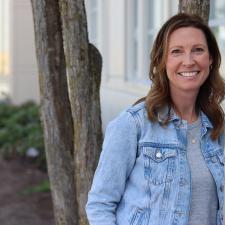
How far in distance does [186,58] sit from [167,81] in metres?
0.11

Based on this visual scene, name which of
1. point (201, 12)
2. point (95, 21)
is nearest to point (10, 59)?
point (95, 21)

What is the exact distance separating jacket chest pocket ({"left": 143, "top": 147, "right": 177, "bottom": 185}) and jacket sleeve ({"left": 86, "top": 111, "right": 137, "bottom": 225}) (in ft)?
0.17

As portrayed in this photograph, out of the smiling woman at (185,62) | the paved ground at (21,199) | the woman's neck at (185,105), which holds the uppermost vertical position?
the smiling woman at (185,62)

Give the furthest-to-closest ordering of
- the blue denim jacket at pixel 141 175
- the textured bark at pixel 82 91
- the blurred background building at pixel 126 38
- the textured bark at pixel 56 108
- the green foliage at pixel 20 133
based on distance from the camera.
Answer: the green foliage at pixel 20 133 < the blurred background building at pixel 126 38 < the textured bark at pixel 56 108 < the textured bark at pixel 82 91 < the blue denim jacket at pixel 141 175

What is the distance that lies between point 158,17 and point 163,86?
235 inches

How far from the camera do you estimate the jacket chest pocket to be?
91.0 inches

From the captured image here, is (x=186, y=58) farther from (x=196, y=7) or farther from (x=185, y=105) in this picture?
(x=196, y=7)

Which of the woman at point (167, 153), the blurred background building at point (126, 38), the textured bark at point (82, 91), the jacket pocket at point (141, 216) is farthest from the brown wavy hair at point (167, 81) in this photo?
the blurred background building at point (126, 38)

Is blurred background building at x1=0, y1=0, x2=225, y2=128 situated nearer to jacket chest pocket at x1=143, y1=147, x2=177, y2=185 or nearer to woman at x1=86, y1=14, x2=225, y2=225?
woman at x1=86, y1=14, x2=225, y2=225

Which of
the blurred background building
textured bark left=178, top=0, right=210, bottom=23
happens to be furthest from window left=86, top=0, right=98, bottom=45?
textured bark left=178, top=0, right=210, bottom=23

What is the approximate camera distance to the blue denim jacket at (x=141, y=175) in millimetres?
2312

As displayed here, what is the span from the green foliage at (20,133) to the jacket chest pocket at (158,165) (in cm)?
705

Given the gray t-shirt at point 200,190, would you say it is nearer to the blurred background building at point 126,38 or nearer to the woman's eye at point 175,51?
the woman's eye at point 175,51

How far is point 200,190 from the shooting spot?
2.36 metres
